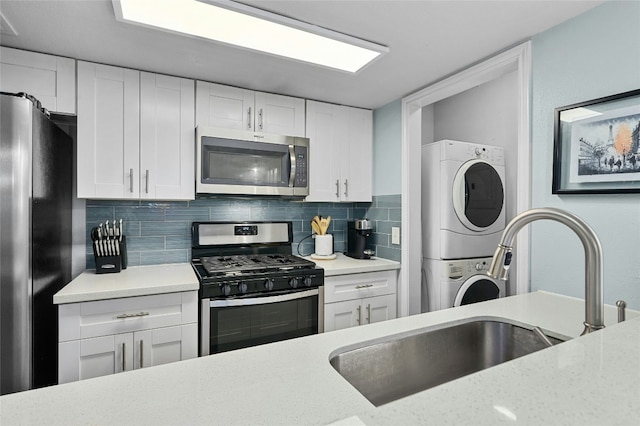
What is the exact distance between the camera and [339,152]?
284 centimetres

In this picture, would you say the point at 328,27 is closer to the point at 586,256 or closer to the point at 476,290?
the point at 586,256

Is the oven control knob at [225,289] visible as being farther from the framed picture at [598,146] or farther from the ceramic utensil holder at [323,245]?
the framed picture at [598,146]

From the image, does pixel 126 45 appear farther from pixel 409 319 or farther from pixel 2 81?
pixel 409 319

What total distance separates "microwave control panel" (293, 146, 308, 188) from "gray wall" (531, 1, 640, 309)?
57.7 inches

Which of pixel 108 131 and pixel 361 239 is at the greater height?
pixel 108 131

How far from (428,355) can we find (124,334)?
5.09 ft

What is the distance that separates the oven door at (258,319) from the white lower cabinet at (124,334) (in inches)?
3.4

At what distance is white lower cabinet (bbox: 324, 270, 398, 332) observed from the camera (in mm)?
2402

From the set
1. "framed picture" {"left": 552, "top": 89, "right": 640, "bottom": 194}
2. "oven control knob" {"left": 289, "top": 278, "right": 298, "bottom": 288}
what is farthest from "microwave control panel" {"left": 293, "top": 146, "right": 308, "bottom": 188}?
"framed picture" {"left": 552, "top": 89, "right": 640, "bottom": 194}

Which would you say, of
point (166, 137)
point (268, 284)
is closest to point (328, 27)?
point (166, 137)

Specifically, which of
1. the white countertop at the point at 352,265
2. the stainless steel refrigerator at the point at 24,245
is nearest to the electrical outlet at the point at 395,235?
the white countertop at the point at 352,265

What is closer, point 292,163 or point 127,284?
point 127,284

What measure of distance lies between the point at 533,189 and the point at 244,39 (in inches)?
64.6

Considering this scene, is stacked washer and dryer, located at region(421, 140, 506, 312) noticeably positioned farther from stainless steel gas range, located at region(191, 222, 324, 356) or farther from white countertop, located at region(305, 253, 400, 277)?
stainless steel gas range, located at region(191, 222, 324, 356)
